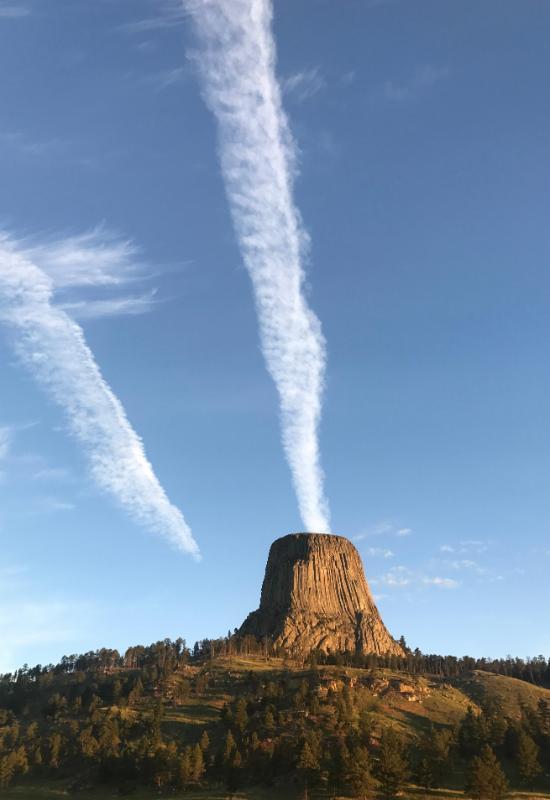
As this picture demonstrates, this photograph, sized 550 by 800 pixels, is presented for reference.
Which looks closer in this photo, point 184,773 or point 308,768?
point 308,768

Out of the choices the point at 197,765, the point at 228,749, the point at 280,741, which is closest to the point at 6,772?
the point at 197,765

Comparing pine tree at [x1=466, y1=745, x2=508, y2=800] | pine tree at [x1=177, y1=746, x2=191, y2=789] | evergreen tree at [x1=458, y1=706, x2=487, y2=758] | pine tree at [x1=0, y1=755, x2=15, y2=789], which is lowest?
pine tree at [x1=0, y1=755, x2=15, y2=789]

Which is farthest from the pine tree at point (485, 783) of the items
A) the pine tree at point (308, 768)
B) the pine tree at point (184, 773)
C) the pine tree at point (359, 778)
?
the pine tree at point (184, 773)

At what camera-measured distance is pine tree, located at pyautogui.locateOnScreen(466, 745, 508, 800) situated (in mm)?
101125

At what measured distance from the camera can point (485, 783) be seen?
101062 millimetres

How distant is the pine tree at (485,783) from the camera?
332ft

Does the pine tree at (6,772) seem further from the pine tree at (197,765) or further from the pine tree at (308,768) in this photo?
the pine tree at (308,768)

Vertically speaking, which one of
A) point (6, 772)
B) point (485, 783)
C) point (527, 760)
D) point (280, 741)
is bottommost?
point (6, 772)

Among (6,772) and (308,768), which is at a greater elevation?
(308,768)

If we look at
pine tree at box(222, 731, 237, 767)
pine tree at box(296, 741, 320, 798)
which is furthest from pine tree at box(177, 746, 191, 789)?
pine tree at box(296, 741, 320, 798)

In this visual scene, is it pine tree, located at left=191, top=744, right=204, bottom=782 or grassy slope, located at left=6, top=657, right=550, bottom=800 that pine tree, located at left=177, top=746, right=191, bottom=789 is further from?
grassy slope, located at left=6, top=657, right=550, bottom=800

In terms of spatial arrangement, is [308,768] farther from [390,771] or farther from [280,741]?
→ [280,741]

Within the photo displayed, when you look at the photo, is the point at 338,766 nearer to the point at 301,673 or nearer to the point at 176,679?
the point at 301,673

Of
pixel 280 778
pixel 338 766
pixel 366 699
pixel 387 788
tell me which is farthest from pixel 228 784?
pixel 366 699
